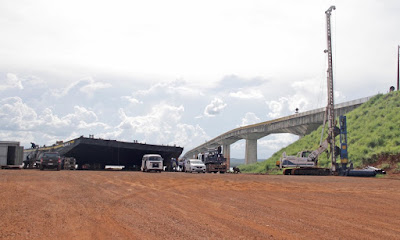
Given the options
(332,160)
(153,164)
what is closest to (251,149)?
(332,160)

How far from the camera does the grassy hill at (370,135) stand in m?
41.7

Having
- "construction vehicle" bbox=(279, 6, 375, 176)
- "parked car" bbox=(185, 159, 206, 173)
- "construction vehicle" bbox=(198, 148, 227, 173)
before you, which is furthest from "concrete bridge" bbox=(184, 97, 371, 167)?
"construction vehicle" bbox=(279, 6, 375, 176)

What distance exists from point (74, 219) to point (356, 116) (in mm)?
Result: 53025

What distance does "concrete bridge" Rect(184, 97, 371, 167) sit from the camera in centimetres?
5909

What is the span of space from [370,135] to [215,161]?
62.7 feet

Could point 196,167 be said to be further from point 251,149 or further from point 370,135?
point 251,149

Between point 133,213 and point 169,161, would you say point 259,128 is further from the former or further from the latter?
point 133,213

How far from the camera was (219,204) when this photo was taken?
12680 millimetres

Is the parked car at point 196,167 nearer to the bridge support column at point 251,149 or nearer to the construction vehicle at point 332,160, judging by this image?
the construction vehicle at point 332,160

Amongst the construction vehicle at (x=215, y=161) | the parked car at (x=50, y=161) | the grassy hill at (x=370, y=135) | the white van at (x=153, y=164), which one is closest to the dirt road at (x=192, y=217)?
the white van at (x=153, y=164)

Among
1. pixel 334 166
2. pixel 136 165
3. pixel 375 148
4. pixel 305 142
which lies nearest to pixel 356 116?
pixel 305 142

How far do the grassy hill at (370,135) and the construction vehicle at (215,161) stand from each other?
22.8ft

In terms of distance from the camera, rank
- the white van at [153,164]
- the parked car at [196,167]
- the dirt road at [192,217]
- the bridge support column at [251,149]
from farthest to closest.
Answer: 1. the bridge support column at [251,149]
2. the parked car at [196,167]
3. the white van at [153,164]
4. the dirt road at [192,217]

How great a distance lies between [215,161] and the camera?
50000mm
